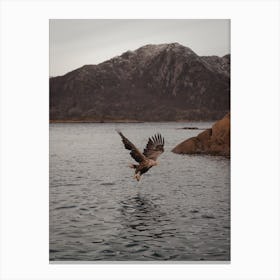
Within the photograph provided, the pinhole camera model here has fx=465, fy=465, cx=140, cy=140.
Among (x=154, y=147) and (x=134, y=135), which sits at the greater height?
(x=134, y=135)

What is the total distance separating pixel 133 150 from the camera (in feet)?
28.7

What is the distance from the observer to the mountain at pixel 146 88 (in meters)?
8.78

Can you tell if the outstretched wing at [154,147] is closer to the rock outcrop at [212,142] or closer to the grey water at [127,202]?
the grey water at [127,202]

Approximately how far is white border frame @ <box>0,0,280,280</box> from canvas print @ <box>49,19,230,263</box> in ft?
0.62

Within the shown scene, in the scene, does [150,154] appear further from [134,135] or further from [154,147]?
[134,135]

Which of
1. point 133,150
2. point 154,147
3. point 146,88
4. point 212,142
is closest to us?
point 133,150

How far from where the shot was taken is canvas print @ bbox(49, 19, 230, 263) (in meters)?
7.88

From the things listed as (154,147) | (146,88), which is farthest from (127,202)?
(146,88)

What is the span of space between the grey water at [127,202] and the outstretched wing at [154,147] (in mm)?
118

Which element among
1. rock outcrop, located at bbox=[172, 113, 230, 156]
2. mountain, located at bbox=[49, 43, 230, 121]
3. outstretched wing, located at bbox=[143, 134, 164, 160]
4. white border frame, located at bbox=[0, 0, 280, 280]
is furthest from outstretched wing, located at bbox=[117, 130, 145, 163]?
rock outcrop, located at bbox=[172, 113, 230, 156]
